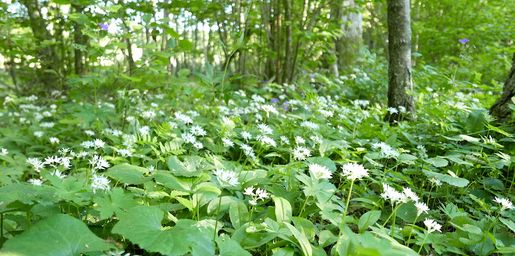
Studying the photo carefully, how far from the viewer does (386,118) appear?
3.58 m

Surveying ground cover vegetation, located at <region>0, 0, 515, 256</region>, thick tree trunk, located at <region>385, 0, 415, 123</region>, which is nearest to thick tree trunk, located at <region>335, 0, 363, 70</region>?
ground cover vegetation, located at <region>0, 0, 515, 256</region>

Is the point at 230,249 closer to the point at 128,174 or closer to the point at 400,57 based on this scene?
the point at 128,174

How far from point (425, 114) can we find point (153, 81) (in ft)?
8.80

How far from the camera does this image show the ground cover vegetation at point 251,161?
1314mm

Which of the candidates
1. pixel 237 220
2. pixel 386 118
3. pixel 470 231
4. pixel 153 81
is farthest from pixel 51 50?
pixel 470 231

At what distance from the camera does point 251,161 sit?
82.4 inches

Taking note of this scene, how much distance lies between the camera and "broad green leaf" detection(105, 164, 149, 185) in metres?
1.59

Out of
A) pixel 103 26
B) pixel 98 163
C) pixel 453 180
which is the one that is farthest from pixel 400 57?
pixel 98 163

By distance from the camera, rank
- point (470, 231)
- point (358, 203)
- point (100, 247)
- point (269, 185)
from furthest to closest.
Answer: point (358, 203)
point (269, 185)
point (470, 231)
point (100, 247)

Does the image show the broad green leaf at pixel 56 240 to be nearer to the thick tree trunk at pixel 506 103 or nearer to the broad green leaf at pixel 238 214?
the broad green leaf at pixel 238 214

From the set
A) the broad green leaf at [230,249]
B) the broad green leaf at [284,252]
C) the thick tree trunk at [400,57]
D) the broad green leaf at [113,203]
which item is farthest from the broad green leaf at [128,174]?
the thick tree trunk at [400,57]

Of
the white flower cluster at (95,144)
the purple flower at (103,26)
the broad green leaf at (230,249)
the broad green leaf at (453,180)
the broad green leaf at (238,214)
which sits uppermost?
the purple flower at (103,26)

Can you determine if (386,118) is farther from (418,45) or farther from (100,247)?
(418,45)

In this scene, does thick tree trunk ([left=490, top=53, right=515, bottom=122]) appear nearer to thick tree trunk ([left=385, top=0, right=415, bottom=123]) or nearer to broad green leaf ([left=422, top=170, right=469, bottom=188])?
thick tree trunk ([left=385, top=0, right=415, bottom=123])
